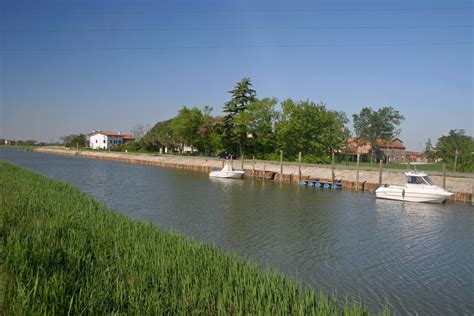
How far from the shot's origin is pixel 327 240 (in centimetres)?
1761

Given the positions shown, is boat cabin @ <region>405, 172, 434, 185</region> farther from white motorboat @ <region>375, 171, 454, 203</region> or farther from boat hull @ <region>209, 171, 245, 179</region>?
boat hull @ <region>209, 171, 245, 179</region>

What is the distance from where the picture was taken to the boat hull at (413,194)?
3125cm

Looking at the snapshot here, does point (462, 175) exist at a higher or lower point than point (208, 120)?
lower

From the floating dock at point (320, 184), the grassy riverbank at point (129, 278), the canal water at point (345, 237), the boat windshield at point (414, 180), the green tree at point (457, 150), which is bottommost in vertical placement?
the canal water at point (345, 237)

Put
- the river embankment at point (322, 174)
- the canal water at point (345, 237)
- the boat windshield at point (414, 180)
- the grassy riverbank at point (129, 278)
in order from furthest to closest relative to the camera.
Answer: the river embankment at point (322, 174)
the boat windshield at point (414, 180)
the canal water at point (345, 237)
the grassy riverbank at point (129, 278)

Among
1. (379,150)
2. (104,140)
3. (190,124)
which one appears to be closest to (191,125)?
(190,124)

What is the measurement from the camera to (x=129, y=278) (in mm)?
8508

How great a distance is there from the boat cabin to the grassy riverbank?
2580 cm

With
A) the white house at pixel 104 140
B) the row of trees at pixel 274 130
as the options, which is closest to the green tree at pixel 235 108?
the row of trees at pixel 274 130

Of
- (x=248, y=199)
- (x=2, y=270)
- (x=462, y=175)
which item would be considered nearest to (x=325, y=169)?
(x=462, y=175)

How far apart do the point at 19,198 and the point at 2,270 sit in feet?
33.6

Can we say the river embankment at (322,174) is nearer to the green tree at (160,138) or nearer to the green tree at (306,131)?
the green tree at (306,131)

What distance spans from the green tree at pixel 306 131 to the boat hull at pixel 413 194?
27455mm

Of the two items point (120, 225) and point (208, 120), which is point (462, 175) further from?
point (208, 120)
